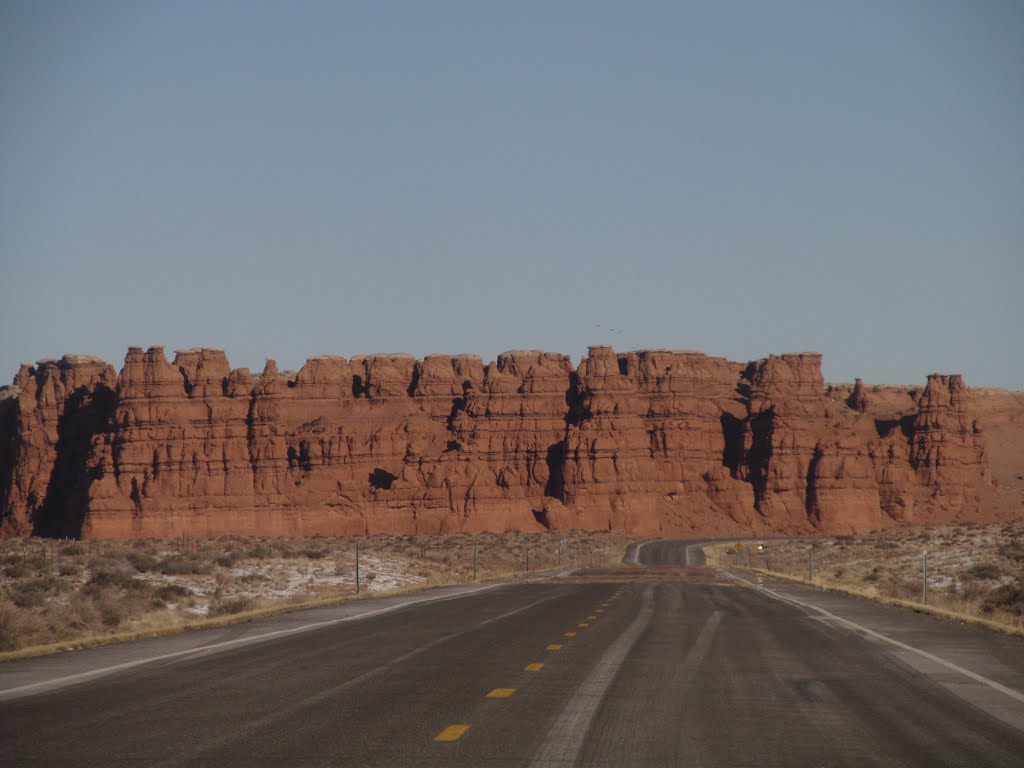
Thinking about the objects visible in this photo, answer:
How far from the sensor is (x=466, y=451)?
4953 inches

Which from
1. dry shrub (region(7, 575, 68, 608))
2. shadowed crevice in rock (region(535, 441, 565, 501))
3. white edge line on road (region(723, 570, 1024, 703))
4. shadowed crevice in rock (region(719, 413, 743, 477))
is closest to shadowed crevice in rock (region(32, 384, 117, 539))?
shadowed crevice in rock (region(535, 441, 565, 501))

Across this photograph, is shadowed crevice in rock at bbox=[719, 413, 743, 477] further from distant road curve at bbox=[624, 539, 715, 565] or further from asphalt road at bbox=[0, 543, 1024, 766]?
asphalt road at bbox=[0, 543, 1024, 766]

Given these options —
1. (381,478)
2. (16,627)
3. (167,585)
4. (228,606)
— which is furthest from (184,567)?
(381,478)

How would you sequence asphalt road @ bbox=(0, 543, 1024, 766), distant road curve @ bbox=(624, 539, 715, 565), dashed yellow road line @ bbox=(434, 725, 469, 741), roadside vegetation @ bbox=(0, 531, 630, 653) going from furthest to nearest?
distant road curve @ bbox=(624, 539, 715, 565), roadside vegetation @ bbox=(0, 531, 630, 653), dashed yellow road line @ bbox=(434, 725, 469, 741), asphalt road @ bbox=(0, 543, 1024, 766)

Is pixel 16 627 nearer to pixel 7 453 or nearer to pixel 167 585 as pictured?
pixel 167 585

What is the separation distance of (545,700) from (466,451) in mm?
112922

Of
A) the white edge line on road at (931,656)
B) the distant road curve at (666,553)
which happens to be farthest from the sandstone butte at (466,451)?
the white edge line on road at (931,656)

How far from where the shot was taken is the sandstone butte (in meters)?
122

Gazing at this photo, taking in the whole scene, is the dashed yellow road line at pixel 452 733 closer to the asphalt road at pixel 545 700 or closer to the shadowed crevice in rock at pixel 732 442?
the asphalt road at pixel 545 700

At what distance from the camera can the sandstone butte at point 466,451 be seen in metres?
122

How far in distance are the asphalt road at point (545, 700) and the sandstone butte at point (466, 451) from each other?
328 feet

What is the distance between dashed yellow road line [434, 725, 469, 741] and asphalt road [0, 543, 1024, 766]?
0.02 meters

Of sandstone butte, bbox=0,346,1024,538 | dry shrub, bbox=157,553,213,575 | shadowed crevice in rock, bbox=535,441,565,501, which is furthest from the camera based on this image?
shadowed crevice in rock, bbox=535,441,565,501

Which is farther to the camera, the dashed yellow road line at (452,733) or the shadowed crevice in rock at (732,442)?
the shadowed crevice in rock at (732,442)
